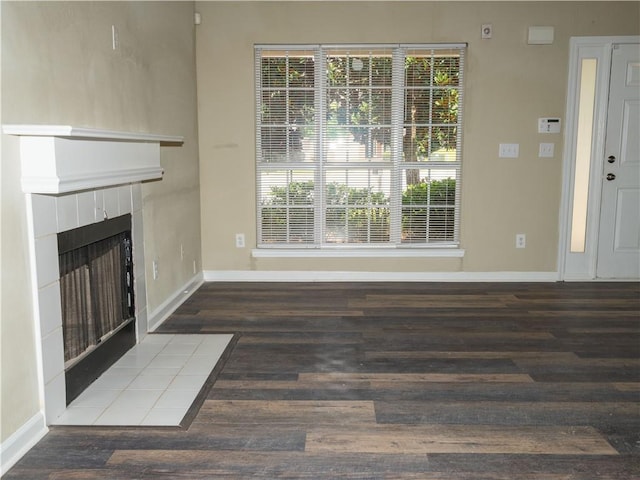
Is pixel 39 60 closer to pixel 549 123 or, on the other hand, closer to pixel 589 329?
pixel 589 329

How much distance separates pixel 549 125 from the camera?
4828mm

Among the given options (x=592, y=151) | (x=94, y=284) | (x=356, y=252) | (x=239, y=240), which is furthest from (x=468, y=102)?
(x=94, y=284)

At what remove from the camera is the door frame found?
4.73 metres

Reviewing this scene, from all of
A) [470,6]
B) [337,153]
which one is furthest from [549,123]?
[337,153]

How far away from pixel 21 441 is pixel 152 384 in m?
0.73

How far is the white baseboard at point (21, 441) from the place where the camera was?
6.67 ft

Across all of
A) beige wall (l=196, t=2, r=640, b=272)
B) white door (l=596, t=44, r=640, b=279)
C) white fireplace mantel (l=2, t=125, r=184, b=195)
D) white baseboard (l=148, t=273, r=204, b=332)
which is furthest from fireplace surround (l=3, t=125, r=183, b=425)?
white door (l=596, t=44, r=640, b=279)

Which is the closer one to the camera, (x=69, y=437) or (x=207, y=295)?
(x=69, y=437)

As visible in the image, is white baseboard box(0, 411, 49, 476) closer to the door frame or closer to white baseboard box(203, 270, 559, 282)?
white baseboard box(203, 270, 559, 282)

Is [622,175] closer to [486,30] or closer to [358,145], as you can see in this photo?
[486,30]

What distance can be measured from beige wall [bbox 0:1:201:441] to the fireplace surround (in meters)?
0.05

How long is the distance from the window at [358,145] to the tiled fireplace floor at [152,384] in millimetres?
1835

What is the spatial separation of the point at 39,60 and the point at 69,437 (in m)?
1.50

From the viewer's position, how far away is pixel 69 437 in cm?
227
